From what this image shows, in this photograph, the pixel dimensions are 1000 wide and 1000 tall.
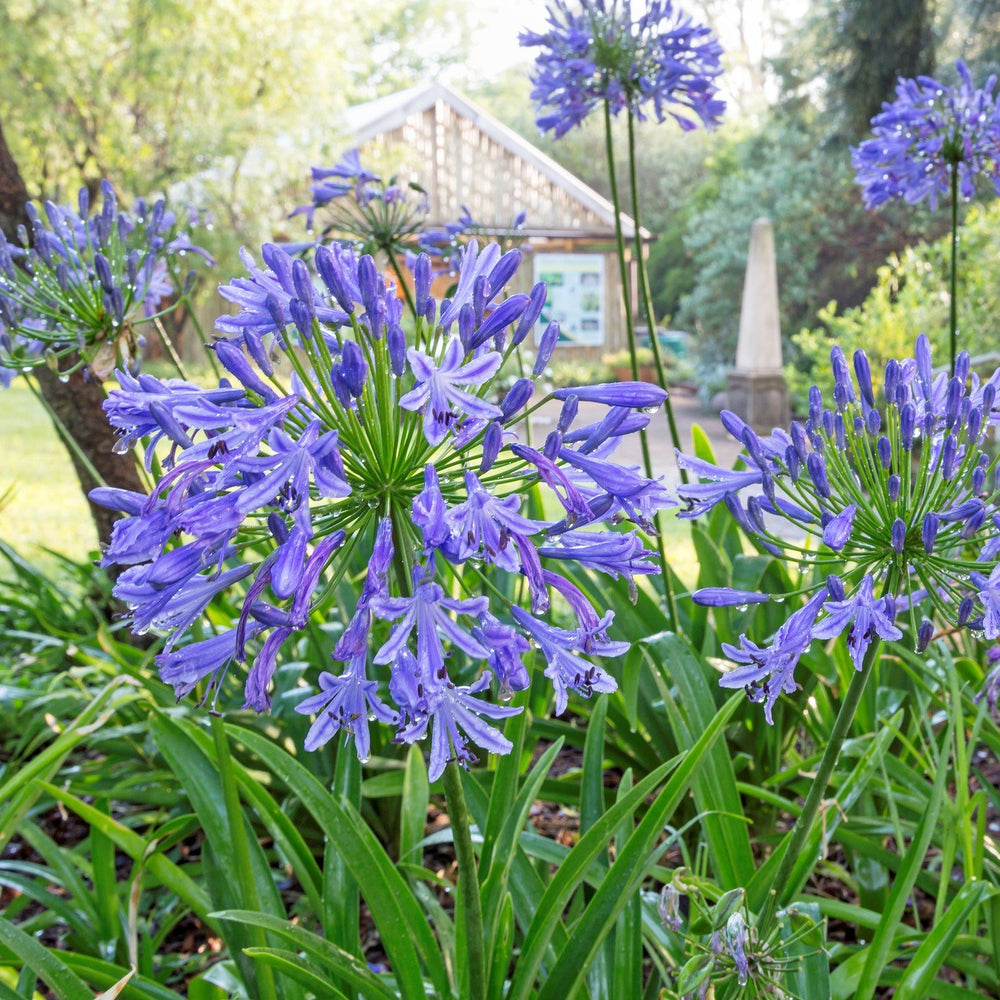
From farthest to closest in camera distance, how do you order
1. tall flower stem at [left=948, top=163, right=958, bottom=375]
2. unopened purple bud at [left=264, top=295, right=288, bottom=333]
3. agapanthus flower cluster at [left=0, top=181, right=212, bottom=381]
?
tall flower stem at [left=948, top=163, right=958, bottom=375], agapanthus flower cluster at [left=0, top=181, right=212, bottom=381], unopened purple bud at [left=264, top=295, right=288, bottom=333]

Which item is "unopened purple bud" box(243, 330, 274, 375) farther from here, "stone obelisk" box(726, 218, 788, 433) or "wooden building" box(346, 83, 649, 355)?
"wooden building" box(346, 83, 649, 355)

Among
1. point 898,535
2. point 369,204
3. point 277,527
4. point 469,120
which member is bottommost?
point 898,535

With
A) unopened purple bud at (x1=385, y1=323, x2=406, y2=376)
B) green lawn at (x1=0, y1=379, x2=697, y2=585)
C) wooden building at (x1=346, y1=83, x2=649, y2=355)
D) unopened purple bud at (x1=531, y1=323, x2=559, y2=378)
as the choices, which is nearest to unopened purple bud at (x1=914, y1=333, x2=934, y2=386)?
unopened purple bud at (x1=531, y1=323, x2=559, y2=378)

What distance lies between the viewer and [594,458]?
140 centimetres

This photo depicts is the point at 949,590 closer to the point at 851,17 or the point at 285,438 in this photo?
the point at 285,438

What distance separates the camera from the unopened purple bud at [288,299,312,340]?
1.29 meters

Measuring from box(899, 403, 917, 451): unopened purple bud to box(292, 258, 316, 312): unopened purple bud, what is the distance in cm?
90

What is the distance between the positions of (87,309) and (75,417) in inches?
82.0

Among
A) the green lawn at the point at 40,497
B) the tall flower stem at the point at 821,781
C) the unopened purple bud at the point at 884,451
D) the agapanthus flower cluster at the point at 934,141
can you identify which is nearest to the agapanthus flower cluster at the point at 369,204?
the agapanthus flower cluster at the point at 934,141

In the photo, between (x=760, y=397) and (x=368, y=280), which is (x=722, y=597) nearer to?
(x=368, y=280)

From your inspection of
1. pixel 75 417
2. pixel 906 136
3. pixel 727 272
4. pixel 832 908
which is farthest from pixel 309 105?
pixel 832 908

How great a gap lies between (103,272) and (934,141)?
2.89m

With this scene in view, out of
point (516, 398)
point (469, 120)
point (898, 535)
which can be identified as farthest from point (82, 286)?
point (469, 120)

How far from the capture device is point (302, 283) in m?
1.29
